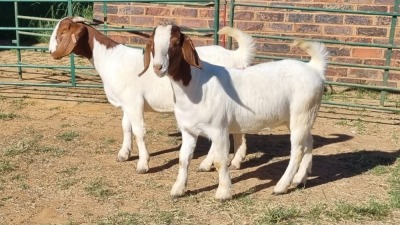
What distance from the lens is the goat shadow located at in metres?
5.01

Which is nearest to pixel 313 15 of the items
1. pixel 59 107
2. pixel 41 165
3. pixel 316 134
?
pixel 316 134

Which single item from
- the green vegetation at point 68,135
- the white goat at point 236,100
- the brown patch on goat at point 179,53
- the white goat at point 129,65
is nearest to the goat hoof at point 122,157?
the white goat at point 129,65

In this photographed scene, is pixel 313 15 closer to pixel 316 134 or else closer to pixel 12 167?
pixel 316 134

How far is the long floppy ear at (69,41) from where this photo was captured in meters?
5.07

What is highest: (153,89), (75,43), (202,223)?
(75,43)

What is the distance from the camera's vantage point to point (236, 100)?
427cm

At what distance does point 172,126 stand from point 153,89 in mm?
1712

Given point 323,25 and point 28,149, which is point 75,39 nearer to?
point 28,149

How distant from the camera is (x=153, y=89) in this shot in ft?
16.7

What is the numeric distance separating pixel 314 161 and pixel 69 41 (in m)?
2.81

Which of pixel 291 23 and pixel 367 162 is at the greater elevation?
pixel 291 23

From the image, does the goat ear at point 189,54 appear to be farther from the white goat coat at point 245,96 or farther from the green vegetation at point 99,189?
the green vegetation at point 99,189

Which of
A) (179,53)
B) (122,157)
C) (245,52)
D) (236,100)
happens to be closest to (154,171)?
(122,157)

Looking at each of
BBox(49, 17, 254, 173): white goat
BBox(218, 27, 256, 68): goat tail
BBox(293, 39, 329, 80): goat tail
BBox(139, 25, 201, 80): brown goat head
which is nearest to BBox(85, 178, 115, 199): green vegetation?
BBox(49, 17, 254, 173): white goat
